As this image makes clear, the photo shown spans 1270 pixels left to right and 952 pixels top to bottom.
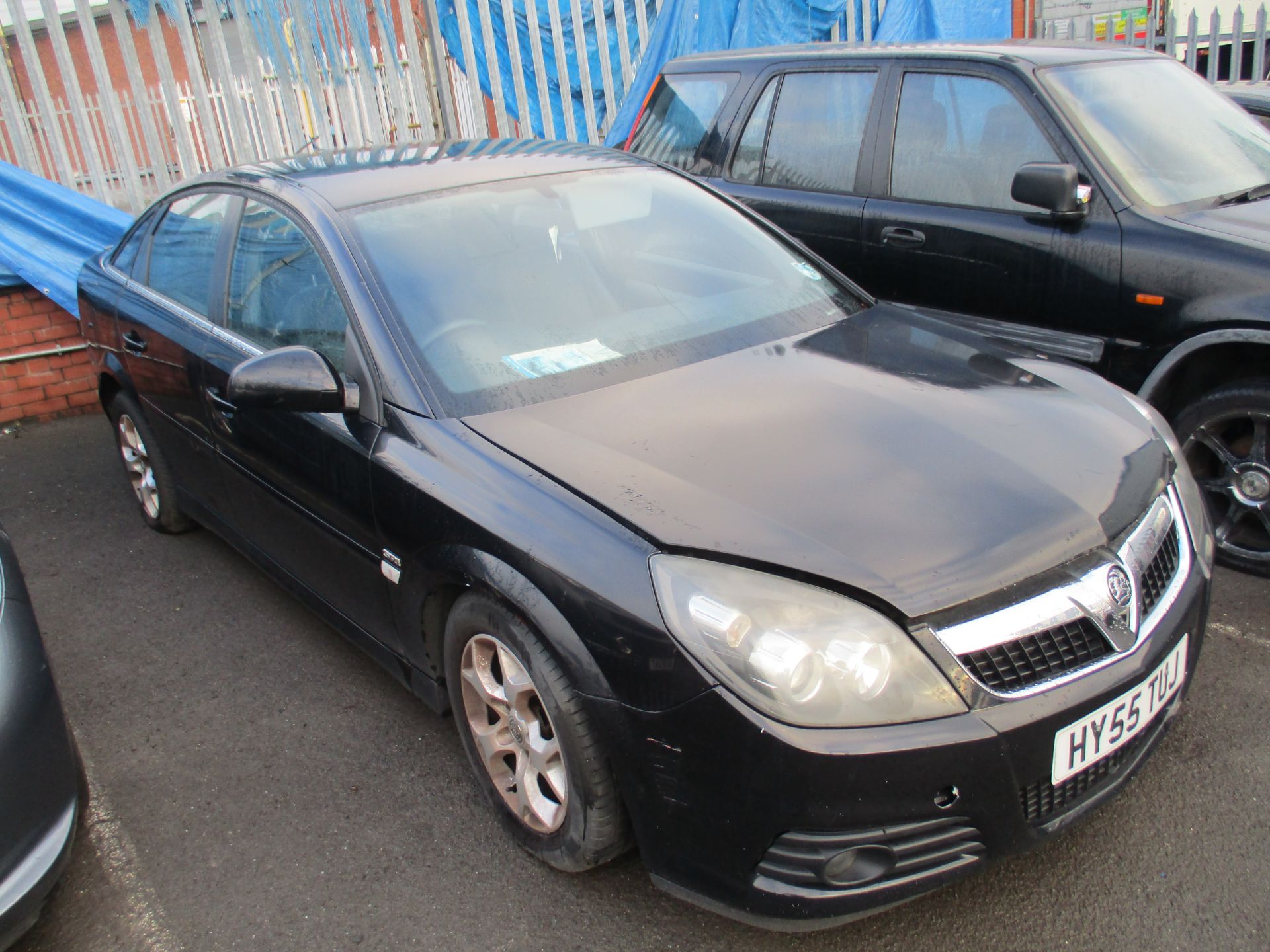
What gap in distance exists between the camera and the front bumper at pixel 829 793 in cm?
183

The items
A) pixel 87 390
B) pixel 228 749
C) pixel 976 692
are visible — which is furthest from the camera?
pixel 87 390

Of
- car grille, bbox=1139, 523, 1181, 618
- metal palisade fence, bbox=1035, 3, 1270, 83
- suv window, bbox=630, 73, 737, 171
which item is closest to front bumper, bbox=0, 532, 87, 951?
car grille, bbox=1139, 523, 1181, 618

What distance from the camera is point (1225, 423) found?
3.52 metres

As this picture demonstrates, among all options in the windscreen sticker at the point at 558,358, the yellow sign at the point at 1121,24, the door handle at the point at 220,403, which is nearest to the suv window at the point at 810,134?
the windscreen sticker at the point at 558,358

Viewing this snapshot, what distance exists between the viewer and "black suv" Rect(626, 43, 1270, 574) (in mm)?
3482

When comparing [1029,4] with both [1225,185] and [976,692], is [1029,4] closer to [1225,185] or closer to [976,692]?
[1225,185]

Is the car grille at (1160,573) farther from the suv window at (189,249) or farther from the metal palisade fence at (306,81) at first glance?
the metal palisade fence at (306,81)

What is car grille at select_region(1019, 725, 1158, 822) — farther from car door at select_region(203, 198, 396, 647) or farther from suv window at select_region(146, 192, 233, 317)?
suv window at select_region(146, 192, 233, 317)

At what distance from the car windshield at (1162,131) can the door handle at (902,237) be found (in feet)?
2.30

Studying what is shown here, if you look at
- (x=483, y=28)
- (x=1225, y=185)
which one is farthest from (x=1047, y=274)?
(x=483, y=28)

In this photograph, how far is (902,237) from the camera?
13.9 ft

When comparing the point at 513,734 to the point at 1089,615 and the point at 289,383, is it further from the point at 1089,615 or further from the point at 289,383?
the point at 1089,615

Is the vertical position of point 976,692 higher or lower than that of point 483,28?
lower

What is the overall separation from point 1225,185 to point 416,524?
3310mm
